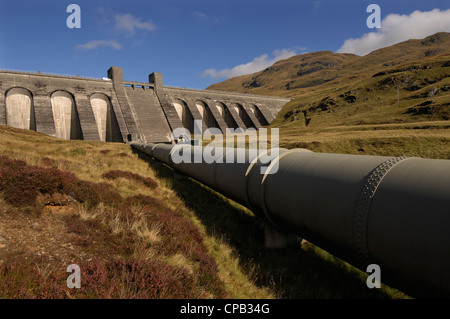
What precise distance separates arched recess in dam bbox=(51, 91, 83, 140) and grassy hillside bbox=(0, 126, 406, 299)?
45.6m

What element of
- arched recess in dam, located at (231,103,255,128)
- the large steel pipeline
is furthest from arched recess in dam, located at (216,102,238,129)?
the large steel pipeline

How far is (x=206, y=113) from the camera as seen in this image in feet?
221

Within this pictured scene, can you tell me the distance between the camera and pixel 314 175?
4.53m

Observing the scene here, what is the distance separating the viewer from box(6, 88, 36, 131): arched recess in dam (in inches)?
1665

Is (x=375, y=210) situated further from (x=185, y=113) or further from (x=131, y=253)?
(x=185, y=113)

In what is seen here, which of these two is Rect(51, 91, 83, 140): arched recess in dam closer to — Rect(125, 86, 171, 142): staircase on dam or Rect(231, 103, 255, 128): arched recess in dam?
Rect(125, 86, 171, 142): staircase on dam

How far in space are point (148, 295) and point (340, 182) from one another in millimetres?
3552

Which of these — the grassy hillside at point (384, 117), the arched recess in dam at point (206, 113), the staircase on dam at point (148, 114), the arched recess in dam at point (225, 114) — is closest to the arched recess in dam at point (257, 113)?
the grassy hillside at point (384, 117)

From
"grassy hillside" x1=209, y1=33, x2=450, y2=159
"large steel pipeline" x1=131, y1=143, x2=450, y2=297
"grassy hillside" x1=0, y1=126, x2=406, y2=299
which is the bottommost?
"grassy hillside" x1=0, y1=126, x2=406, y2=299

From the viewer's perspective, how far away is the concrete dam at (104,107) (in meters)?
42.9

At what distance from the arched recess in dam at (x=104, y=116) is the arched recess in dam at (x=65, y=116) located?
162 inches

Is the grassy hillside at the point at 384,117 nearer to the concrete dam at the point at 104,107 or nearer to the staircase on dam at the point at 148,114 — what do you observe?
the concrete dam at the point at 104,107

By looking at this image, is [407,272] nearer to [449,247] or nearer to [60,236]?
[449,247]

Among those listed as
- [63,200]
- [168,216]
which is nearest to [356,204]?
[168,216]
